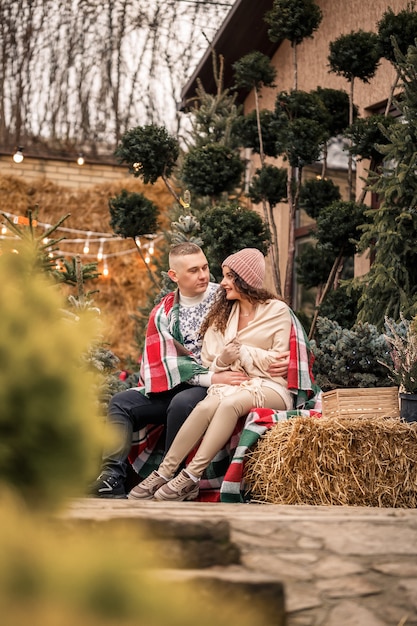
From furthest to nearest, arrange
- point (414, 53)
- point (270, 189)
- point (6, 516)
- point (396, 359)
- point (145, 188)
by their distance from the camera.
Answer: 1. point (145, 188)
2. point (270, 189)
3. point (414, 53)
4. point (396, 359)
5. point (6, 516)

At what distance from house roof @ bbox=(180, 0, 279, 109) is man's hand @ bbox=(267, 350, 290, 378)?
21.1ft

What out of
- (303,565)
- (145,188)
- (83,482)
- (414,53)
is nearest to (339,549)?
(303,565)

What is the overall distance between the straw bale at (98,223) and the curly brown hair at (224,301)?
6874 mm

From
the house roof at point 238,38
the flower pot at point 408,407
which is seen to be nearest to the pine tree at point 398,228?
the flower pot at point 408,407

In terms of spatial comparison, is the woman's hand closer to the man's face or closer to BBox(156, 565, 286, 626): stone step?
the man's face

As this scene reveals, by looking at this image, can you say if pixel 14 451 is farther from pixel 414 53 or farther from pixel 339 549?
pixel 414 53

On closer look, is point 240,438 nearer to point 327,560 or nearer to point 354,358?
point 354,358

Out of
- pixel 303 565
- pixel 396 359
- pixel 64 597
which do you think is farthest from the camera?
pixel 396 359

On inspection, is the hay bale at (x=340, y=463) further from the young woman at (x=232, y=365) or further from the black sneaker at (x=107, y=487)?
the black sneaker at (x=107, y=487)

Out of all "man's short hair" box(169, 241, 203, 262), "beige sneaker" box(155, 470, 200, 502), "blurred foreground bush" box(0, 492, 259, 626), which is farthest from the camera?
"man's short hair" box(169, 241, 203, 262)

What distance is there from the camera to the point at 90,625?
3.56 feet

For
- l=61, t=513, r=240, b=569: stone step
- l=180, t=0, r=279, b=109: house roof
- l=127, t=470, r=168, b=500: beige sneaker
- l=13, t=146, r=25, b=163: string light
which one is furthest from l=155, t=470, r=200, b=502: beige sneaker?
l=13, t=146, r=25, b=163: string light

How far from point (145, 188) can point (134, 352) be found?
7.95ft

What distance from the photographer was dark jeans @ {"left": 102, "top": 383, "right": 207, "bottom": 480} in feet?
16.4
